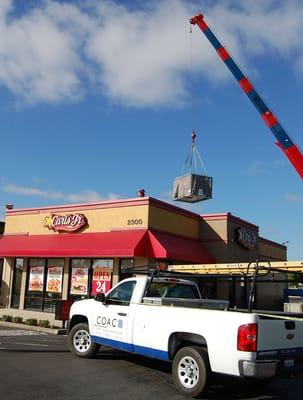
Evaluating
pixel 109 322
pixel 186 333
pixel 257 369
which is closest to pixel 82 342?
pixel 109 322

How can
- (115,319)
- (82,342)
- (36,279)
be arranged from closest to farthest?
1. (115,319)
2. (82,342)
3. (36,279)

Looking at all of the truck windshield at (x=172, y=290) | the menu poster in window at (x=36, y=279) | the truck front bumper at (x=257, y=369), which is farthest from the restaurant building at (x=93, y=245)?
the truck front bumper at (x=257, y=369)

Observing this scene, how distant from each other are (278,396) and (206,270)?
5592mm

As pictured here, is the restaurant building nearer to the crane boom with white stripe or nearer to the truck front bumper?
the crane boom with white stripe

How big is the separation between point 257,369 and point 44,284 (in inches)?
669

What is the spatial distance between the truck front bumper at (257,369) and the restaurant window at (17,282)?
59.7ft

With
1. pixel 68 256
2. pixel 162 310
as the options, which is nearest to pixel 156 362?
pixel 162 310

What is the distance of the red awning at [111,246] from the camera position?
19.6 meters

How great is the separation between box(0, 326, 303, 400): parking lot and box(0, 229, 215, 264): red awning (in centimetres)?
821

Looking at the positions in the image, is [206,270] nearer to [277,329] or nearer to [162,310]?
[162,310]

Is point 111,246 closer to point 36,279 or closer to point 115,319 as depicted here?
point 36,279

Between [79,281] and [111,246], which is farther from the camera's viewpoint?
[79,281]

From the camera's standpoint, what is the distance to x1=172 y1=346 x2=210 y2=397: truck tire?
7.65 metres

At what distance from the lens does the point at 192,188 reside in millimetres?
23609
